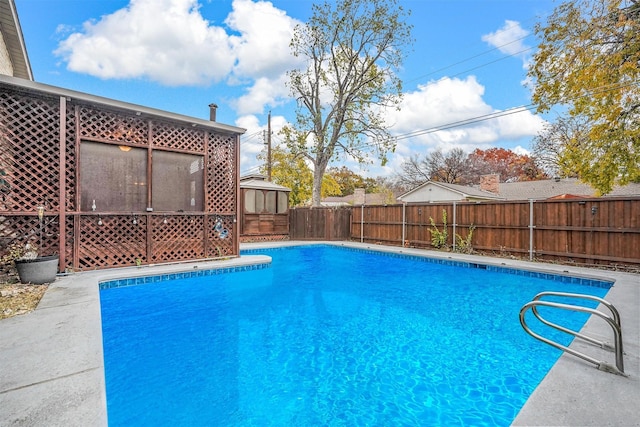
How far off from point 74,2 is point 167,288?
795cm

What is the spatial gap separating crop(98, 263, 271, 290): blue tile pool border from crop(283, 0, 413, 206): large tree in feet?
33.1

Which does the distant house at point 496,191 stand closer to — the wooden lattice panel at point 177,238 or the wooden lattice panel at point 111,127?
the wooden lattice panel at point 177,238

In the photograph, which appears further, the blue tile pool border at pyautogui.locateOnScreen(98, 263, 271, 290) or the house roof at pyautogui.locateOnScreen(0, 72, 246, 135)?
→ the blue tile pool border at pyautogui.locateOnScreen(98, 263, 271, 290)

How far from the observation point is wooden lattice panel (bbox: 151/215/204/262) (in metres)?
7.41

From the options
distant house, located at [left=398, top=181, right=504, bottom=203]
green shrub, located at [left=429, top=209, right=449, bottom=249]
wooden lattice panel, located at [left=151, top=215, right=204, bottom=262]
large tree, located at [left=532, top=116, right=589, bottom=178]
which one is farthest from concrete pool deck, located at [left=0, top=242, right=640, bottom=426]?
large tree, located at [left=532, top=116, right=589, bottom=178]

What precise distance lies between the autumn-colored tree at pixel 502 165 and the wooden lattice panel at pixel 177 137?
30.2 m

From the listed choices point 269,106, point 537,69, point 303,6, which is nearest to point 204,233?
point 537,69

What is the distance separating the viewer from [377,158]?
1767 cm

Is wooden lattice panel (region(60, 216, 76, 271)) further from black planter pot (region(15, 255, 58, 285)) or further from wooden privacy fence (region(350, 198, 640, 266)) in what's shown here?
wooden privacy fence (region(350, 198, 640, 266))

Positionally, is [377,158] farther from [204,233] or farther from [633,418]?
[633,418]

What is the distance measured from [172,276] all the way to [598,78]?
12.1m

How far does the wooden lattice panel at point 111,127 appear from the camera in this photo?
21.1 feet

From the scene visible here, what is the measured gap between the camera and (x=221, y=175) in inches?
331

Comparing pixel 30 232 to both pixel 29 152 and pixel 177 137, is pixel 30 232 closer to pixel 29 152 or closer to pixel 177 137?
pixel 29 152
